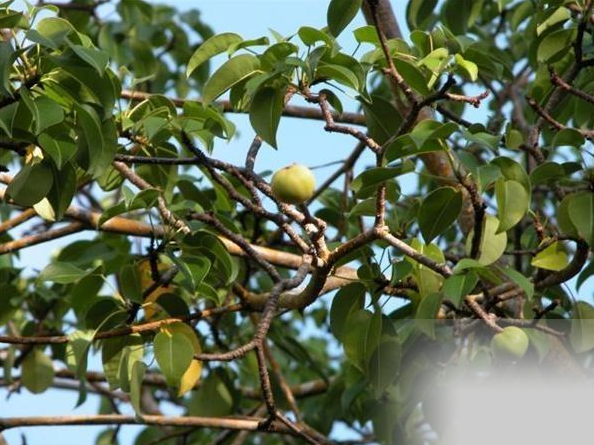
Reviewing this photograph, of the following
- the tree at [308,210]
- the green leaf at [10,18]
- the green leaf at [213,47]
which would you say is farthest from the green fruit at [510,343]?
the green leaf at [10,18]

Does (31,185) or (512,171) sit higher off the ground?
(31,185)

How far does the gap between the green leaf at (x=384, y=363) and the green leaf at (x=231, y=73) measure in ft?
1.51

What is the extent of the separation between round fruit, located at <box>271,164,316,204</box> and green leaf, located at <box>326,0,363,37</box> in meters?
0.27

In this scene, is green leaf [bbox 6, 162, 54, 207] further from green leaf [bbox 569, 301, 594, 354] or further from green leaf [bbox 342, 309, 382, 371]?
green leaf [bbox 569, 301, 594, 354]

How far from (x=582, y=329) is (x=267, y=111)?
0.64 meters

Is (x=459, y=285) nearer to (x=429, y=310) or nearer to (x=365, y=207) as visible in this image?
(x=429, y=310)

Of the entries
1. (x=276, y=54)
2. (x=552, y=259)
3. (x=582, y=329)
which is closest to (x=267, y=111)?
(x=276, y=54)

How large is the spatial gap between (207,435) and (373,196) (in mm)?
1865

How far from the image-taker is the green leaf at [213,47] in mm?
1835

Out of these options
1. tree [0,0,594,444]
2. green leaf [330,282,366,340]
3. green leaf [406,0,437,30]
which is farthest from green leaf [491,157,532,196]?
green leaf [406,0,437,30]

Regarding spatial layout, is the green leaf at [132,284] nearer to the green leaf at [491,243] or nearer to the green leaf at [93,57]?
the green leaf at [93,57]

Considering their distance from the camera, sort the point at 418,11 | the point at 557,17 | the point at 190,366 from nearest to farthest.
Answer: the point at 190,366 < the point at 557,17 < the point at 418,11

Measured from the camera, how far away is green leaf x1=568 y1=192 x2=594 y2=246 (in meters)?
1.75

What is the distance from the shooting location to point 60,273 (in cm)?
206
